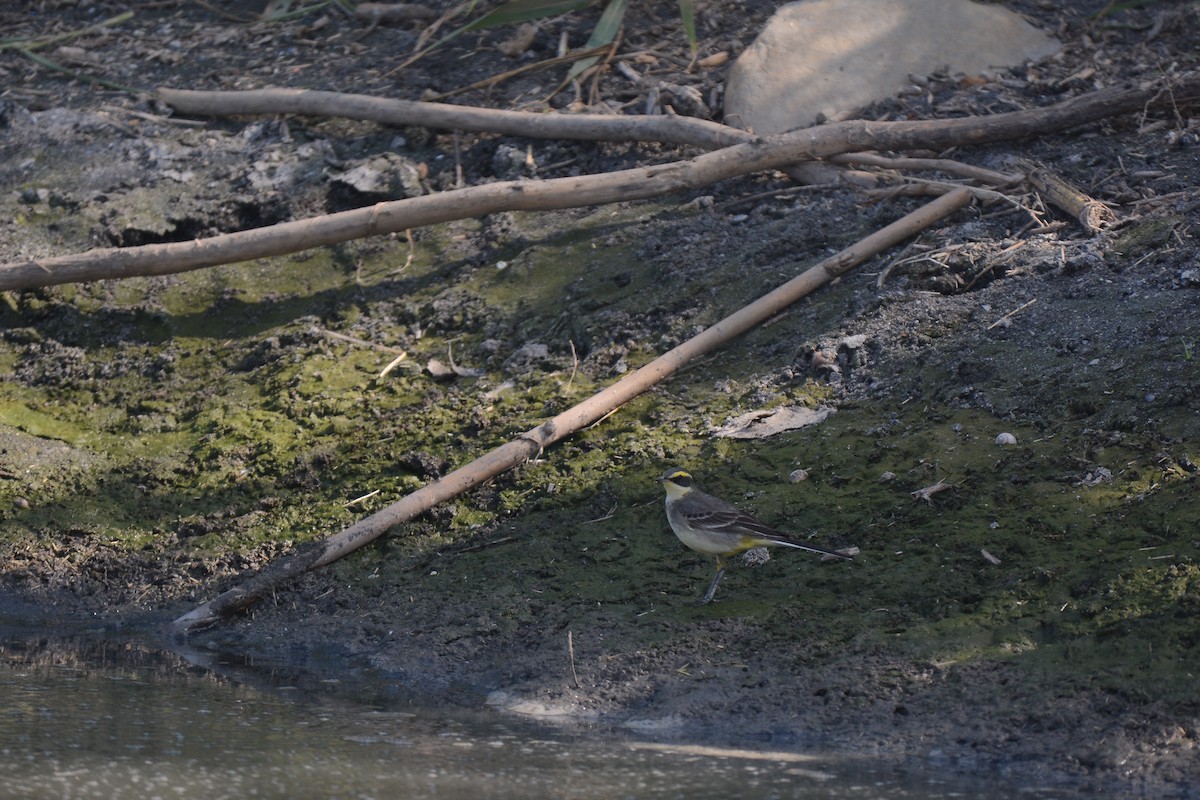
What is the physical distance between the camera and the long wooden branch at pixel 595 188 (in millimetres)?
8367

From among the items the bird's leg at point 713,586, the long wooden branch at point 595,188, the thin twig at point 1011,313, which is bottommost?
the bird's leg at point 713,586

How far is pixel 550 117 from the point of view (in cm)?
938

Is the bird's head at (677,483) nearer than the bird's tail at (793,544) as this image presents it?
No

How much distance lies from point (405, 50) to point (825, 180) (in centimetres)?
406

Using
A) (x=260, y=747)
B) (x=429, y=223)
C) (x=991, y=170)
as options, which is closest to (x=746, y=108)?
(x=991, y=170)

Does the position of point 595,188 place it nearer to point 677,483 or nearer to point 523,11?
point 523,11

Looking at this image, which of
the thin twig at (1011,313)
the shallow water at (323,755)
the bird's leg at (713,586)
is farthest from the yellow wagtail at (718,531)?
the thin twig at (1011,313)

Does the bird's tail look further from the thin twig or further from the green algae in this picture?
the thin twig

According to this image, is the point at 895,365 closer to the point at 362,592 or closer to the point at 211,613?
the point at 362,592

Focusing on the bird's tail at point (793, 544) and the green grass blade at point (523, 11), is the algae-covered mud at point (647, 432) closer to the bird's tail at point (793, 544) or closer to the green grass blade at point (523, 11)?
the bird's tail at point (793, 544)

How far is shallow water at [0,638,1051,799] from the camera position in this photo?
4.42 metres


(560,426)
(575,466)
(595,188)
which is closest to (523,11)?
(595,188)

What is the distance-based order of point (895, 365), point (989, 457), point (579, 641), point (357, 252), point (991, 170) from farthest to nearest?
point (357, 252) → point (991, 170) → point (895, 365) → point (989, 457) → point (579, 641)

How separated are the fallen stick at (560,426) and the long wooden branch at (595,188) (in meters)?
0.83
